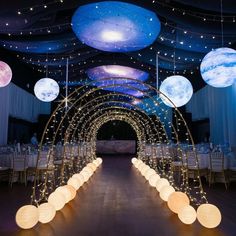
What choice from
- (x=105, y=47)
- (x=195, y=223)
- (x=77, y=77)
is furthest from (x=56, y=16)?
(x=77, y=77)

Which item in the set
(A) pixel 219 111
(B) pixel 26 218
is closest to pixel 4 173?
(B) pixel 26 218

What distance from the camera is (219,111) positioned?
13.0 metres

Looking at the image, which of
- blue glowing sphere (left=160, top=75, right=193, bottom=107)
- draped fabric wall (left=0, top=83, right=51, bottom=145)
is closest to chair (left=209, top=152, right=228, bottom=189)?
blue glowing sphere (left=160, top=75, right=193, bottom=107)

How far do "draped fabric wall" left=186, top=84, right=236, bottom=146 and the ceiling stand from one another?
1816 mm

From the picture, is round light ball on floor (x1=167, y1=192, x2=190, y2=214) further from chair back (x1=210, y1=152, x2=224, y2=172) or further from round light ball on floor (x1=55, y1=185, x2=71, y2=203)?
chair back (x1=210, y1=152, x2=224, y2=172)

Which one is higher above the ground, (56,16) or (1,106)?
(56,16)

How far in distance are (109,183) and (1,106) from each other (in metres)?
6.44

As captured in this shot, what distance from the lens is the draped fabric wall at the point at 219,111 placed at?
37.6 feet

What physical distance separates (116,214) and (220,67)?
3.22 meters

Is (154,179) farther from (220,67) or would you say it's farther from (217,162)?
(220,67)

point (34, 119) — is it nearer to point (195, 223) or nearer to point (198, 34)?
point (198, 34)

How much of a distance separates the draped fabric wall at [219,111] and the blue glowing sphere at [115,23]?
4.86 m

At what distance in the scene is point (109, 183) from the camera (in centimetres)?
829

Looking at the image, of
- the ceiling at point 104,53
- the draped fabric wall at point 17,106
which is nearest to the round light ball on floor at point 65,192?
the ceiling at point 104,53
